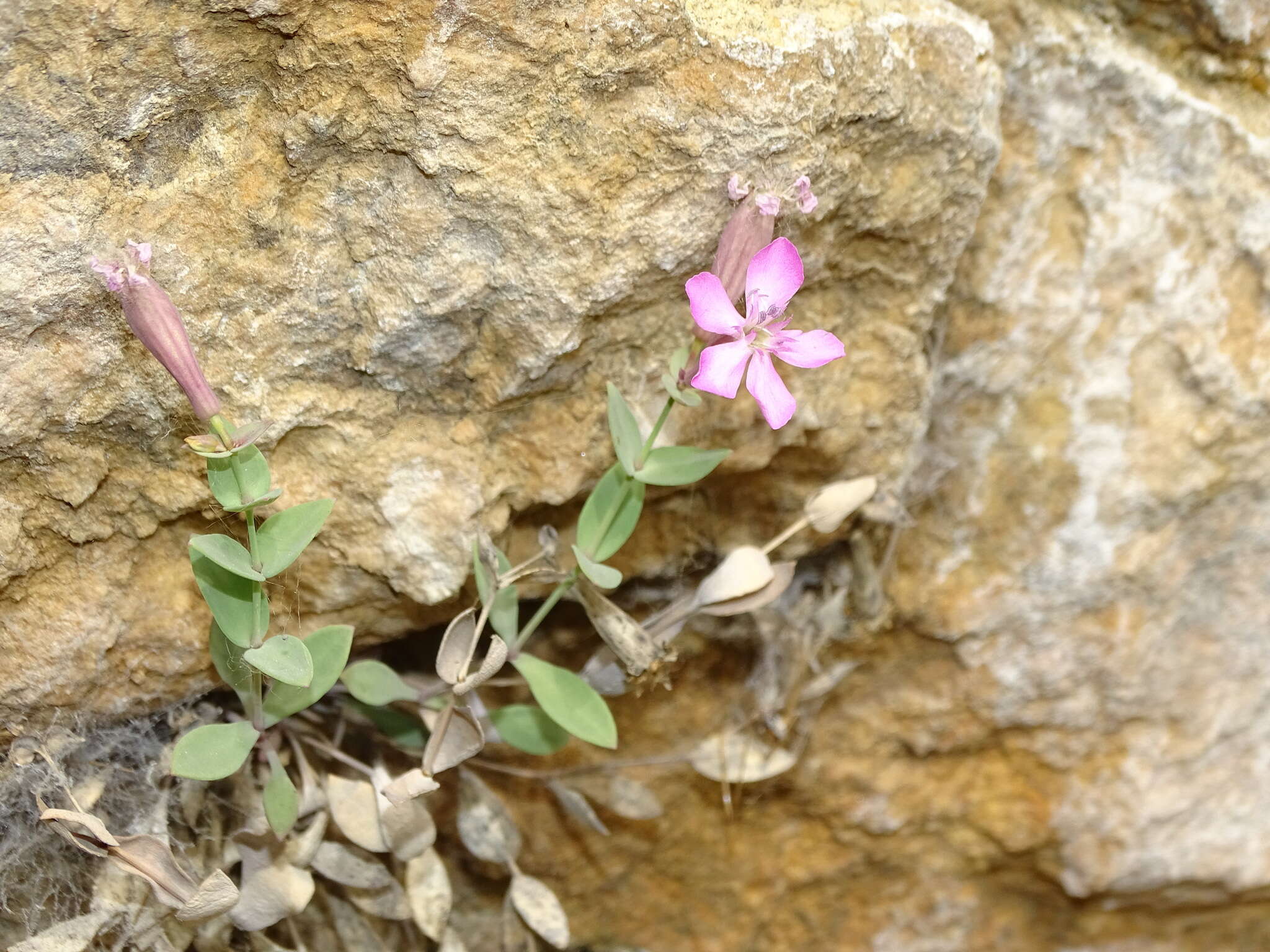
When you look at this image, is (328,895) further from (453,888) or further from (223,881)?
(223,881)

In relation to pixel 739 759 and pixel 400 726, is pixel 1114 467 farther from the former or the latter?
pixel 400 726

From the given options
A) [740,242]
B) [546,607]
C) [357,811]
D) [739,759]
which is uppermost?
[740,242]

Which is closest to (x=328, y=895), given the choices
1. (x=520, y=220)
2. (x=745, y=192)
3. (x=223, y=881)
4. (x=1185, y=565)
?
(x=223, y=881)

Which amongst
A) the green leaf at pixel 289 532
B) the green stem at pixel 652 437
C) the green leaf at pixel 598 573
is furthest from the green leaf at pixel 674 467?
the green leaf at pixel 289 532

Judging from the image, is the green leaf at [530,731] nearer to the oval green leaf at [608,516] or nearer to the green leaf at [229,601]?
the oval green leaf at [608,516]

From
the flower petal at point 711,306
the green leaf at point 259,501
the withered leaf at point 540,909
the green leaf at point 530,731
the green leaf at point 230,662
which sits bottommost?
the withered leaf at point 540,909

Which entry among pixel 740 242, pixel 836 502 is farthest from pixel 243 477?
pixel 836 502
